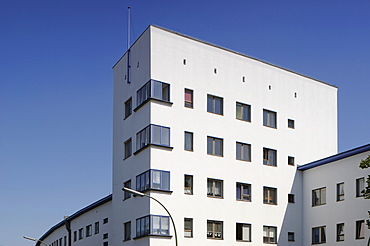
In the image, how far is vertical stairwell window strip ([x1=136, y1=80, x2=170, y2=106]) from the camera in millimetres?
33438

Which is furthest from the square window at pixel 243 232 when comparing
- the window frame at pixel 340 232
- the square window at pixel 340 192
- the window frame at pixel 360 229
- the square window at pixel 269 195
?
the window frame at pixel 360 229

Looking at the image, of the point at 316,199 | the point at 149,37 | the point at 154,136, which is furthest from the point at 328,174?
the point at 149,37

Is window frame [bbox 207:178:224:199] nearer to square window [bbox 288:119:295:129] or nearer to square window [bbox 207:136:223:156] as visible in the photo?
square window [bbox 207:136:223:156]

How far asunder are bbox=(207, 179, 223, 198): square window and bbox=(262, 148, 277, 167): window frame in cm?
393

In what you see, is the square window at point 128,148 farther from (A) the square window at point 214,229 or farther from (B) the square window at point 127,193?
(A) the square window at point 214,229

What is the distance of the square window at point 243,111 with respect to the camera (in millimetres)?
36969

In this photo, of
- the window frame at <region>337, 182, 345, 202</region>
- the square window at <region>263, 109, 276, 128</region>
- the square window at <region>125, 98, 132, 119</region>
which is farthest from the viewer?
the square window at <region>263, 109, 276, 128</region>

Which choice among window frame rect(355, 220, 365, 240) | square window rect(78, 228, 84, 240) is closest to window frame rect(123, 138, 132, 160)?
window frame rect(355, 220, 365, 240)

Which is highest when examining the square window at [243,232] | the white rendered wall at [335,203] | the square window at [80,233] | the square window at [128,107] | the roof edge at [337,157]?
the square window at [128,107]

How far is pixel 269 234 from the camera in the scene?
36656 millimetres

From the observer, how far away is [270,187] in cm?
3744

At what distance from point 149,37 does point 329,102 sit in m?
15.3

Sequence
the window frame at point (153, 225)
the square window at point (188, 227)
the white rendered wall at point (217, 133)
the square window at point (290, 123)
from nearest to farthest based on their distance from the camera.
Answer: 1. the window frame at point (153, 225)
2. the square window at point (188, 227)
3. the white rendered wall at point (217, 133)
4. the square window at point (290, 123)

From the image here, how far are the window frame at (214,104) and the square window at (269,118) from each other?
3547 mm
